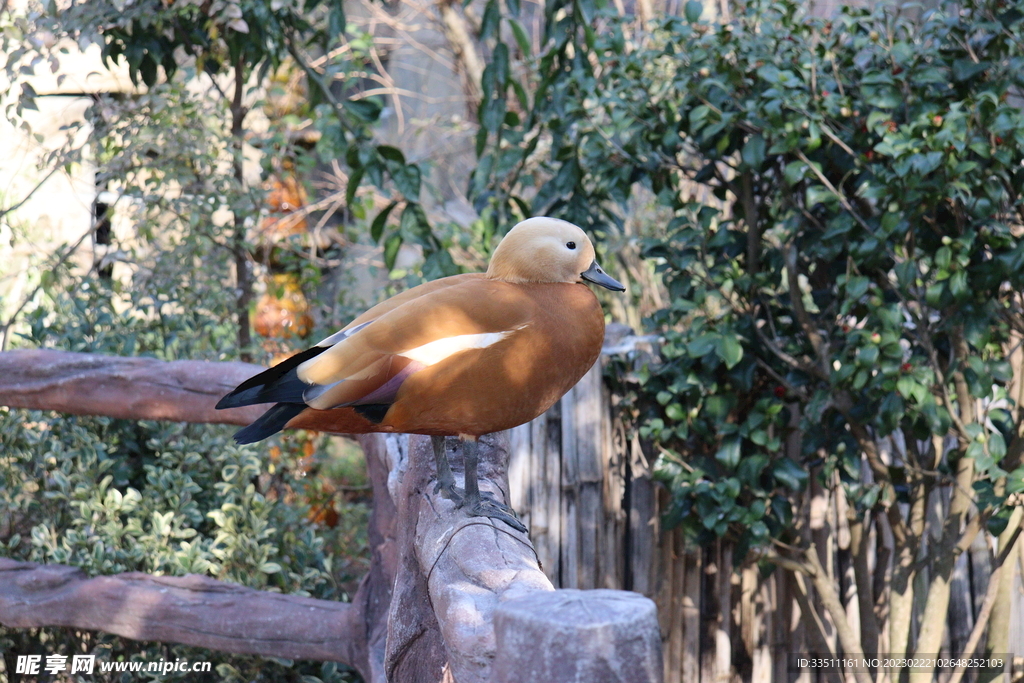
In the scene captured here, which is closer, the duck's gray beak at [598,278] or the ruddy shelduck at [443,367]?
the ruddy shelduck at [443,367]

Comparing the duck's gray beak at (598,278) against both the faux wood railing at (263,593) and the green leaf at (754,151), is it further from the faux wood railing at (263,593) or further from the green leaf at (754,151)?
the green leaf at (754,151)

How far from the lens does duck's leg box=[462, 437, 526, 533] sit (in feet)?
4.66

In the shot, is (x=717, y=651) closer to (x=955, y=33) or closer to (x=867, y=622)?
(x=867, y=622)

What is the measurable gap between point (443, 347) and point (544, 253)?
9.6 inches

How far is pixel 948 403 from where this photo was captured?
2139 millimetres

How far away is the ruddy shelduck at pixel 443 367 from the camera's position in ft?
4.20

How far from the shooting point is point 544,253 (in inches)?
55.7

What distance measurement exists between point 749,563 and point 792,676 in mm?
443

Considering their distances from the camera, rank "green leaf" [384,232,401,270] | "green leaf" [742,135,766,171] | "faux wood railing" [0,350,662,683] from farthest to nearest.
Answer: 1. "green leaf" [384,232,401,270]
2. "green leaf" [742,135,766,171]
3. "faux wood railing" [0,350,662,683]

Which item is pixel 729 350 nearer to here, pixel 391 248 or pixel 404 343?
pixel 391 248

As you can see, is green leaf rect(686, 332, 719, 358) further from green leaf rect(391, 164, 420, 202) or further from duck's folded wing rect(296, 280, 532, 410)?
duck's folded wing rect(296, 280, 532, 410)

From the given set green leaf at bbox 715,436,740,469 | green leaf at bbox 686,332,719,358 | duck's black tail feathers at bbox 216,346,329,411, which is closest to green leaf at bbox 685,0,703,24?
green leaf at bbox 686,332,719,358

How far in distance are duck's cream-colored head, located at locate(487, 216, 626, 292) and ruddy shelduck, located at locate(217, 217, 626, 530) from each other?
1.3 inches

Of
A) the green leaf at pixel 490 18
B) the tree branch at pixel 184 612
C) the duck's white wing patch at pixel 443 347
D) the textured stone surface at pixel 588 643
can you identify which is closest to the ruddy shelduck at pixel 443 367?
the duck's white wing patch at pixel 443 347
